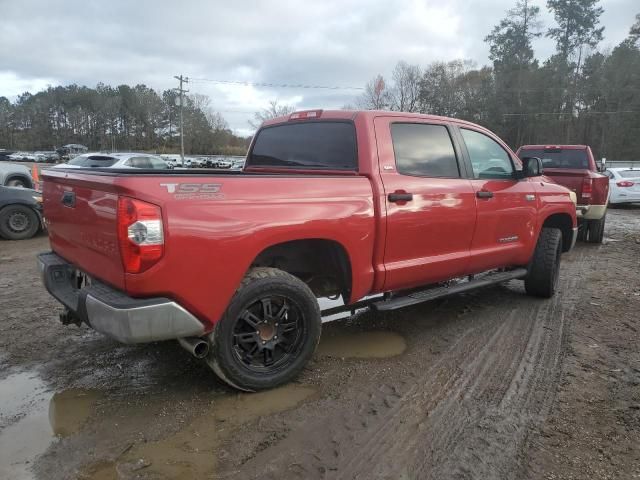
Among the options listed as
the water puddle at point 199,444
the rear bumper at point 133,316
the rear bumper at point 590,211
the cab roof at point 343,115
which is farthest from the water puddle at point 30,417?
the rear bumper at point 590,211

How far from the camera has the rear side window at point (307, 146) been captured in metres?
3.82

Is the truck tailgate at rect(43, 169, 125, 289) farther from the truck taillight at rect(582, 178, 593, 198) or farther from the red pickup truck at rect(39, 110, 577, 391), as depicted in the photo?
the truck taillight at rect(582, 178, 593, 198)

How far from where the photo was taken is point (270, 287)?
3064mm

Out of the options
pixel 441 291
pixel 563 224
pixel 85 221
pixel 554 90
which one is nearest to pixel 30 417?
pixel 85 221

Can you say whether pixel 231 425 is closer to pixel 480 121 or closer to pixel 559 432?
pixel 559 432

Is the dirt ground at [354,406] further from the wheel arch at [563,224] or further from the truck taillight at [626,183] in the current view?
the truck taillight at [626,183]

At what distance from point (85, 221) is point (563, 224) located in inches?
210

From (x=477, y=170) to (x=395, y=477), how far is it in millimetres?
3064

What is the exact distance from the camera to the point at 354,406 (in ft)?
10.1

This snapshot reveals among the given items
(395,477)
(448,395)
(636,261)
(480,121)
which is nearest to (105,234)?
(395,477)

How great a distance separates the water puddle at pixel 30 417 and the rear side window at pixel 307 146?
2.40m

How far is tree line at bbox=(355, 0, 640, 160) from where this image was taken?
4597cm

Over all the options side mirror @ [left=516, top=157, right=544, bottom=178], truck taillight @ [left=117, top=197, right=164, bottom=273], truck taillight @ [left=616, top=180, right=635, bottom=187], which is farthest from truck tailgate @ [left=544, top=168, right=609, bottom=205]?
truck taillight @ [left=117, top=197, right=164, bottom=273]

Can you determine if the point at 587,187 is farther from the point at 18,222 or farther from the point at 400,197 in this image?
the point at 18,222
